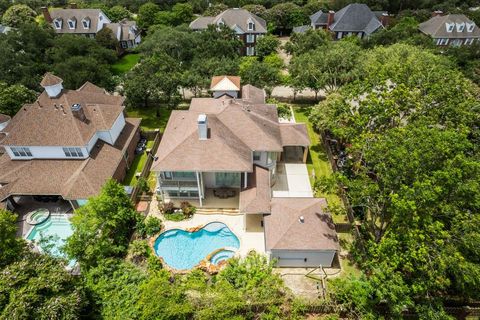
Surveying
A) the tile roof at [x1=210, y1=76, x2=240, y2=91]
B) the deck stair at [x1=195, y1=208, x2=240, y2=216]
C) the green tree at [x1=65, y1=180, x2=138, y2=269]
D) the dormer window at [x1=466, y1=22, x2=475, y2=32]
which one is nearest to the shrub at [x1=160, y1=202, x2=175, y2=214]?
the deck stair at [x1=195, y1=208, x2=240, y2=216]

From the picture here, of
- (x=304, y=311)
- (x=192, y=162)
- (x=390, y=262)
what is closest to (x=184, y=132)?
(x=192, y=162)

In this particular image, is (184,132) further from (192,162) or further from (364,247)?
(364,247)

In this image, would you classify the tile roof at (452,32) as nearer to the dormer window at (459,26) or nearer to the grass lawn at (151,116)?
the dormer window at (459,26)

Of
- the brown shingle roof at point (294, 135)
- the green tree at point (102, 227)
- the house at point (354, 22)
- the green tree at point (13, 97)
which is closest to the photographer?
the green tree at point (102, 227)

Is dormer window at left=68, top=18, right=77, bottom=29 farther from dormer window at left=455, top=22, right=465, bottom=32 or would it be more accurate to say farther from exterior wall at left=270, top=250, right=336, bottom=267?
dormer window at left=455, top=22, right=465, bottom=32

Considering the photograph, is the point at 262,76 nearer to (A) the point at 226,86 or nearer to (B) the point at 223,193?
(A) the point at 226,86

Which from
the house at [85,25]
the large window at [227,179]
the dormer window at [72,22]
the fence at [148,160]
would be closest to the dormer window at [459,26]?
the large window at [227,179]
